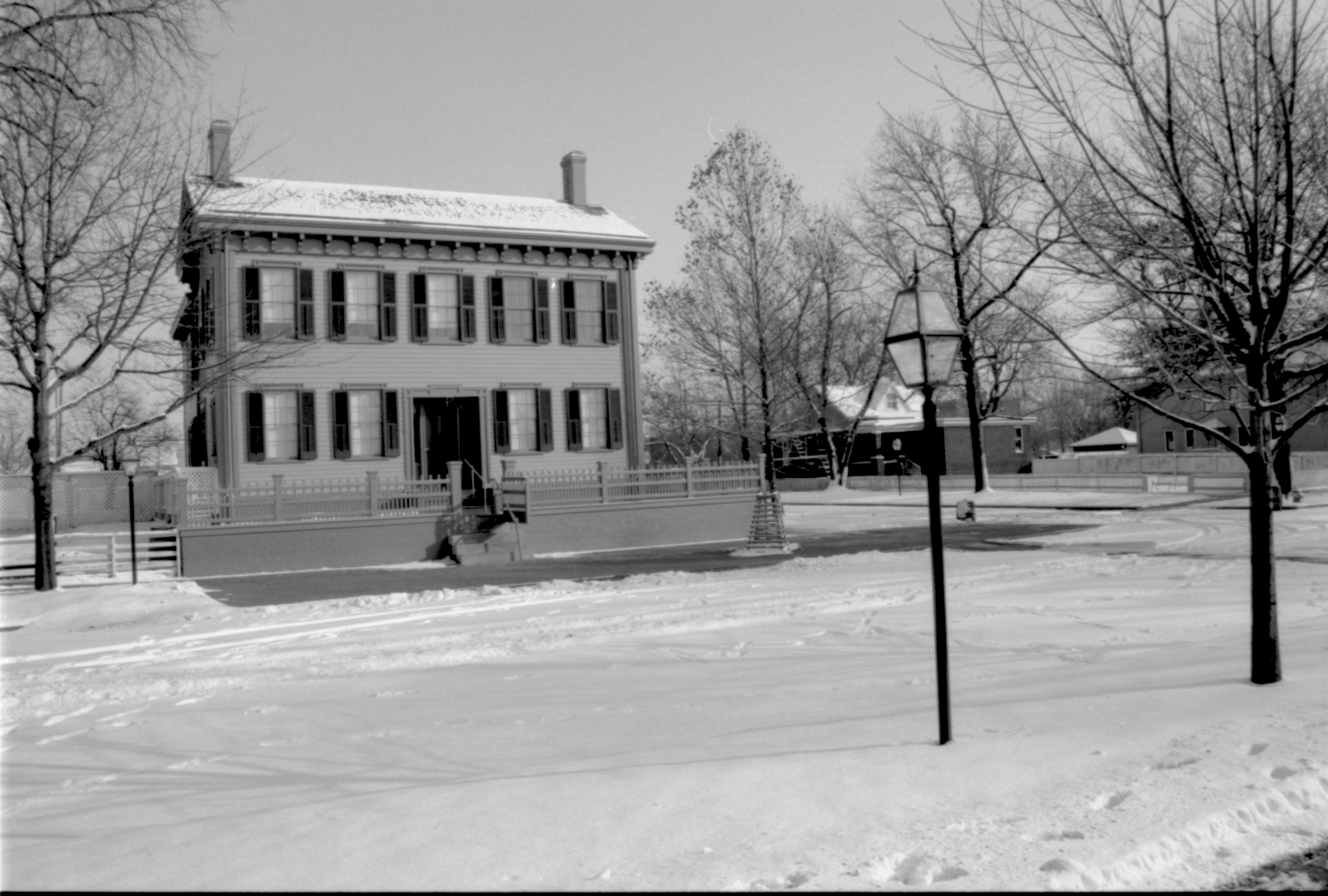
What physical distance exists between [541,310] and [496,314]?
110 cm

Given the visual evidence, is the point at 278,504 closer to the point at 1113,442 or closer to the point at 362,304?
the point at 362,304

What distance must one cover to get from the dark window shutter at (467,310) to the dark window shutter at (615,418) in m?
3.68

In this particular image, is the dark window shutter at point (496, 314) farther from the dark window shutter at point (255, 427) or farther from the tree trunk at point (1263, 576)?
the tree trunk at point (1263, 576)

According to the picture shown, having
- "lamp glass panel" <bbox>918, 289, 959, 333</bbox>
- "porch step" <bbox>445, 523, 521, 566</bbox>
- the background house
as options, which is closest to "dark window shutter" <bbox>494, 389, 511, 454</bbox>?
"porch step" <bbox>445, 523, 521, 566</bbox>

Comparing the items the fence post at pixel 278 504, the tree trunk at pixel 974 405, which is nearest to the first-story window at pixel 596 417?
the fence post at pixel 278 504

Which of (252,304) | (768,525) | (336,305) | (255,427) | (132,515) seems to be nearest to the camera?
(132,515)

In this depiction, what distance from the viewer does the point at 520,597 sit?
46.2 feet

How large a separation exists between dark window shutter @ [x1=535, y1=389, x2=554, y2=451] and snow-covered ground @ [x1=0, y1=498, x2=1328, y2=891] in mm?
12543

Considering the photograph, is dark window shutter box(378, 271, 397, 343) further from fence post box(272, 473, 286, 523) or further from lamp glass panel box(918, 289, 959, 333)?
lamp glass panel box(918, 289, 959, 333)

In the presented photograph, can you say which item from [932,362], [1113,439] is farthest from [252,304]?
[1113,439]

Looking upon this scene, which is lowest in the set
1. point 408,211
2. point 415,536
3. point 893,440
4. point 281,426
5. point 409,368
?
point 415,536

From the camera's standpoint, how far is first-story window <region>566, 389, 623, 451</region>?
81.3 feet

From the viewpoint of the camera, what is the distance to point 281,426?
22062mm

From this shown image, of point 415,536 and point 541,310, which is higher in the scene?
point 541,310
